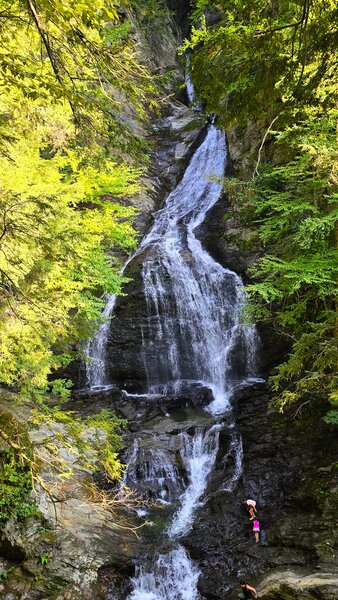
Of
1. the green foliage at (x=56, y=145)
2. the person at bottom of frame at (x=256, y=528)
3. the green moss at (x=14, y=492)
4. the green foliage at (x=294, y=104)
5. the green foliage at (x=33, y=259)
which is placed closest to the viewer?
the green foliage at (x=56, y=145)

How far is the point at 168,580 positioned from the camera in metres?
7.52

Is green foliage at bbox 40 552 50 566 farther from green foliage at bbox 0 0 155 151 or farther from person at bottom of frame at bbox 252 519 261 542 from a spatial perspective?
green foliage at bbox 0 0 155 151

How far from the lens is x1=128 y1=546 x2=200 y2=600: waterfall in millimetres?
7328

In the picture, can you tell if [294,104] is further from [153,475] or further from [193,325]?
[193,325]

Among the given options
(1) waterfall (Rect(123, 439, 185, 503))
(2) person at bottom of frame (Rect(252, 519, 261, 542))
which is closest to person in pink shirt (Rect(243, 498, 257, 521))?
(2) person at bottom of frame (Rect(252, 519, 261, 542))

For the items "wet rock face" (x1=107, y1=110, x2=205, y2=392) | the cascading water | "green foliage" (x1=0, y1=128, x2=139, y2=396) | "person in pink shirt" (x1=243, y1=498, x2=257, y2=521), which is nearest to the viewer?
"green foliage" (x1=0, y1=128, x2=139, y2=396)

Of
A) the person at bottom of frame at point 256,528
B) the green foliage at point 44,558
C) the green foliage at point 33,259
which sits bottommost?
the person at bottom of frame at point 256,528

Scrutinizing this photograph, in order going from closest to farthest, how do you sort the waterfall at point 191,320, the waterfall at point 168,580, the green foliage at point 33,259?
the green foliage at point 33,259, the waterfall at point 168,580, the waterfall at point 191,320

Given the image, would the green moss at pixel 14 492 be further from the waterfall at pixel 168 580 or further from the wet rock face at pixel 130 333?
the wet rock face at pixel 130 333

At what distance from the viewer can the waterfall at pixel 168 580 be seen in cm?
733

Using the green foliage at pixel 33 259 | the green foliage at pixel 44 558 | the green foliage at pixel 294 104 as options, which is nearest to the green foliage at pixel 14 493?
the green foliage at pixel 44 558

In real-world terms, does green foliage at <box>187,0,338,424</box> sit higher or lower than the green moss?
higher

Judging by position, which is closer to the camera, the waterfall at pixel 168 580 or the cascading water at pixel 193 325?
the waterfall at pixel 168 580

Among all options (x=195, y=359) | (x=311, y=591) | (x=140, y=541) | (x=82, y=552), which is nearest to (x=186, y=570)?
(x=140, y=541)
